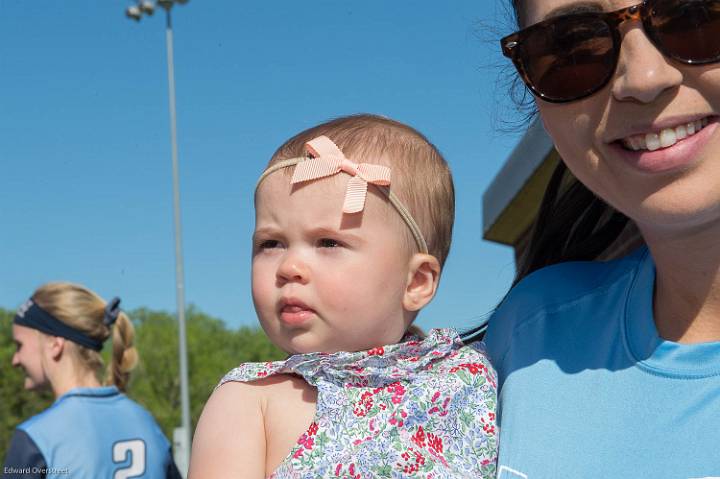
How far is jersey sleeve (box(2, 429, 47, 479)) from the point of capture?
5.27 meters

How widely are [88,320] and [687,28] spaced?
527cm

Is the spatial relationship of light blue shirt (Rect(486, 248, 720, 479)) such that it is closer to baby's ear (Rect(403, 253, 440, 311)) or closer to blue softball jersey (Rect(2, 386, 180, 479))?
baby's ear (Rect(403, 253, 440, 311))

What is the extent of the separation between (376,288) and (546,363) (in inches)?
20.8

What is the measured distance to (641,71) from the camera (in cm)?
188

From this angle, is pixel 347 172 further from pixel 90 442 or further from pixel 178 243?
pixel 178 243

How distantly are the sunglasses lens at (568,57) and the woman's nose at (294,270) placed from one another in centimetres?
70

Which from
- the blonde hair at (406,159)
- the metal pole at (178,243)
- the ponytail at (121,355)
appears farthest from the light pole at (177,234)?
the blonde hair at (406,159)

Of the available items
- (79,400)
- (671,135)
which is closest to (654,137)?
(671,135)

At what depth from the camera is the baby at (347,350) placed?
2297 millimetres

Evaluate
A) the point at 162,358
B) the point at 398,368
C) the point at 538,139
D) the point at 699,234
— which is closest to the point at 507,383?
the point at 398,368

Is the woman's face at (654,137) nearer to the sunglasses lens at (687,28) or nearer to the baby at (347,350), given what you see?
the sunglasses lens at (687,28)

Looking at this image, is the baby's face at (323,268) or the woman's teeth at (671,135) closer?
the woman's teeth at (671,135)

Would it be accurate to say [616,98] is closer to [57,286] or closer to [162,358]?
[57,286]

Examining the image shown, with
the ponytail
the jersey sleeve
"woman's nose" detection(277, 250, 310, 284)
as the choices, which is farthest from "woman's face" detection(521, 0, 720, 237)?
the ponytail
